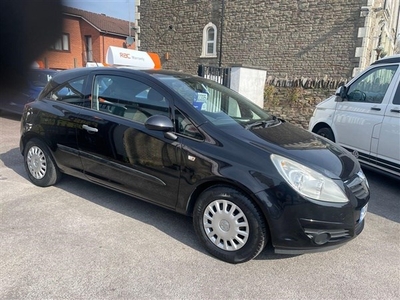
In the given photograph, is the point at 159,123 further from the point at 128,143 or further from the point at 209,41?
the point at 209,41

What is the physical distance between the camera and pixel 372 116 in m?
4.65

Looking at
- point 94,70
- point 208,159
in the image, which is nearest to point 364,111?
point 208,159

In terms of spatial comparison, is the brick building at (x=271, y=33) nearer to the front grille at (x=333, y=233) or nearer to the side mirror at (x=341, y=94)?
the side mirror at (x=341, y=94)

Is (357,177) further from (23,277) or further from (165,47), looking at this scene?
(165,47)

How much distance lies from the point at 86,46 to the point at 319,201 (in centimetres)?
2864

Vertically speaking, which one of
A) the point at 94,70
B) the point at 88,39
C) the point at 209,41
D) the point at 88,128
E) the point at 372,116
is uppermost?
the point at 88,39

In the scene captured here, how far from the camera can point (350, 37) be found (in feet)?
40.2

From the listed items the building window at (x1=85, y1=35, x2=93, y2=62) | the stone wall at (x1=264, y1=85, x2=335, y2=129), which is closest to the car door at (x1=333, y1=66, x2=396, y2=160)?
the stone wall at (x1=264, y1=85, x2=335, y2=129)

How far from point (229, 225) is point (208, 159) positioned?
0.60 metres

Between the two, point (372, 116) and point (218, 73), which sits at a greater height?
point (218, 73)

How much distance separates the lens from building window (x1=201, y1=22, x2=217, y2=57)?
51.4 ft

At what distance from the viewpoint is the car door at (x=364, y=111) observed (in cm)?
458

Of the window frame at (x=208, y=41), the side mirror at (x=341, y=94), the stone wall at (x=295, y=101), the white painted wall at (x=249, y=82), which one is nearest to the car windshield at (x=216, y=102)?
the side mirror at (x=341, y=94)

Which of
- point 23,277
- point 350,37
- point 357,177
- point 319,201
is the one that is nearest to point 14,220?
point 23,277
